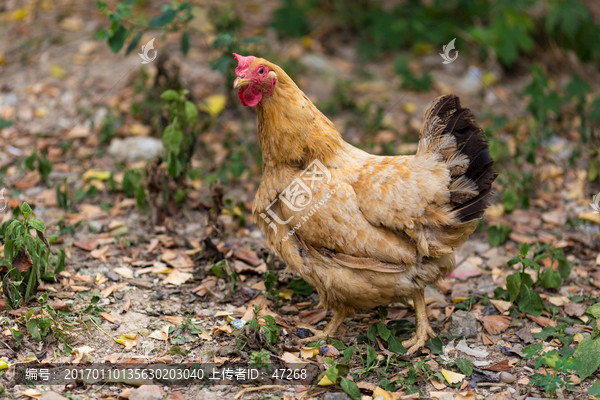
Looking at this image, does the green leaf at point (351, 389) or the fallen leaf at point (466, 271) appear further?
the fallen leaf at point (466, 271)

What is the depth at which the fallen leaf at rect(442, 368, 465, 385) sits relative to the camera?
4.16m

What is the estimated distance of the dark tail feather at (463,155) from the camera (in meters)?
4.26

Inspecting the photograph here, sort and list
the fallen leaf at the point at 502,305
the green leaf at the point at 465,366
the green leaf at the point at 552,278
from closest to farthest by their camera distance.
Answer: the green leaf at the point at 465,366 < the fallen leaf at the point at 502,305 < the green leaf at the point at 552,278

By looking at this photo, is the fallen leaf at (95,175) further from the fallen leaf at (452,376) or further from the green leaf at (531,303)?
the green leaf at (531,303)

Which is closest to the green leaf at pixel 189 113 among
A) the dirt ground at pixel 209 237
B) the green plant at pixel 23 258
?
the dirt ground at pixel 209 237

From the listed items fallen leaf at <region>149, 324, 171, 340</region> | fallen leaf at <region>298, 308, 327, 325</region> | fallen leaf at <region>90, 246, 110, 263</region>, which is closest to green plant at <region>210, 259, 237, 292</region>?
fallen leaf at <region>298, 308, 327, 325</region>

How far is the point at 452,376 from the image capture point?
4.20 metres

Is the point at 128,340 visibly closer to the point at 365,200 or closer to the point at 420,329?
the point at 365,200

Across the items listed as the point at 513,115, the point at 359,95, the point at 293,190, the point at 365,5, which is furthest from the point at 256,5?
the point at 293,190

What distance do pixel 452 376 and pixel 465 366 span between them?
13 cm

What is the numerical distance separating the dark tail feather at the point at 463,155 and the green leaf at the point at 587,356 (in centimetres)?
110

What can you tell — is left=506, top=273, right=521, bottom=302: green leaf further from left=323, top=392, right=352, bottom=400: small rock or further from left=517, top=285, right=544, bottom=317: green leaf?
left=323, top=392, right=352, bottom=400: small rock

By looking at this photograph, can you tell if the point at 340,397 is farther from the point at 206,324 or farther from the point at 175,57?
the point at 175,57

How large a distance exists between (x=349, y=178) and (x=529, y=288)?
1.72 metres
